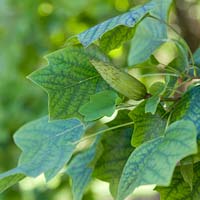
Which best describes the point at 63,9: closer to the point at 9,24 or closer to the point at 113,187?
the point at 9,24

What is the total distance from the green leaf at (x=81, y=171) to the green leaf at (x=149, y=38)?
16 centimetres

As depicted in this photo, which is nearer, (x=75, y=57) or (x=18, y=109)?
(x=75, y=57)

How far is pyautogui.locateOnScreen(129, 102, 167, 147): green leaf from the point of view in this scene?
28.1 inches

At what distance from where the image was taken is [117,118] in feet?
2.67

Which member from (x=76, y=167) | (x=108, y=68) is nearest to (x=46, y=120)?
(x=76, y=167)

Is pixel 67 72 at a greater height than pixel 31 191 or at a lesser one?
greater

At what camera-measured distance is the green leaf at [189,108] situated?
699mm

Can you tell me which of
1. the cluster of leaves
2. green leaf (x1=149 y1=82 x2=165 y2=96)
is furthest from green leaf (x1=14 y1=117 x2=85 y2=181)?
green leaf (x1=149 y1=82 x2=165 y2=96)

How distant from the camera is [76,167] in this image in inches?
36.3

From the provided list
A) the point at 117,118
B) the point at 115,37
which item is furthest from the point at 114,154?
the point at 115,37

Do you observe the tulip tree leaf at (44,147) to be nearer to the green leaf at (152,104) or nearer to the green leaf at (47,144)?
the green leaf at (47,144)

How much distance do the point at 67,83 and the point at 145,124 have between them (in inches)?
4.3

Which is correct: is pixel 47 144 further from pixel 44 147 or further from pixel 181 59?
pixel 181 59

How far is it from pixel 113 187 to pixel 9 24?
147 centimetres
